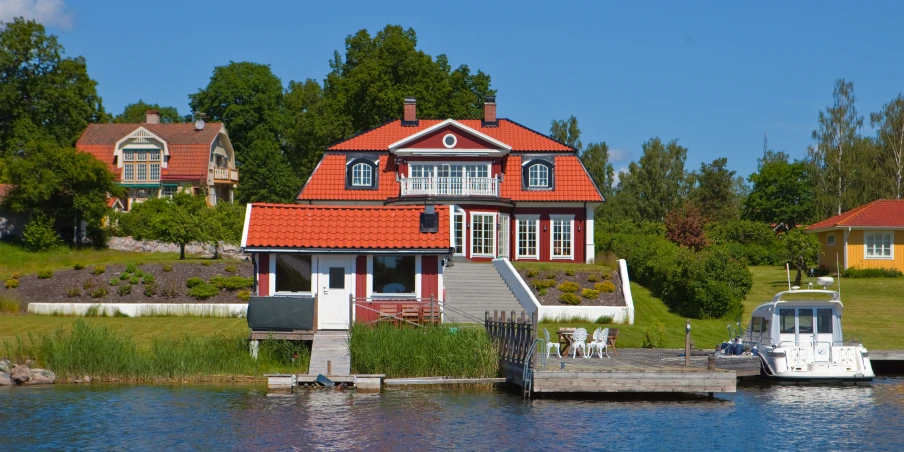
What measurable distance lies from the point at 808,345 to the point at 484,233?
760 inches

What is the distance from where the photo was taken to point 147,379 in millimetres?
25547

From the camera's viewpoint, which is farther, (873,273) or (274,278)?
A: (873,273)

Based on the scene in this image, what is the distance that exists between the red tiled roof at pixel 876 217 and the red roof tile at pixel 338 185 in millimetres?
21310

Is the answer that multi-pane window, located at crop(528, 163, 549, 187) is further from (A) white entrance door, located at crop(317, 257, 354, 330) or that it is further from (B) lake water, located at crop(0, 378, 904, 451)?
(B) lake water, located at crop(0, 378, 904, 451)

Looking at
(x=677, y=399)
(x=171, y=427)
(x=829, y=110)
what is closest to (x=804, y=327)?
(x=677, y=399)

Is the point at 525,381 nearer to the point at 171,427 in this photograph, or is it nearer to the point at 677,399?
the point at 677,399

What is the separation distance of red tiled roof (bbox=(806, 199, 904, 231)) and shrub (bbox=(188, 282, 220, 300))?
29.2 meters

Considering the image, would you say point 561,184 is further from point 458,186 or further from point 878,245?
point 878,245

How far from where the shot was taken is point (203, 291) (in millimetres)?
37625

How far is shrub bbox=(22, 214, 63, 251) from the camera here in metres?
50.5

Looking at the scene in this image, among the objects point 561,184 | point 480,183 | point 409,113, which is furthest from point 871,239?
point 409,113

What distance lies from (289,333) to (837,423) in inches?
527

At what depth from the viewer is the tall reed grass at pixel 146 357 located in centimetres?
2536

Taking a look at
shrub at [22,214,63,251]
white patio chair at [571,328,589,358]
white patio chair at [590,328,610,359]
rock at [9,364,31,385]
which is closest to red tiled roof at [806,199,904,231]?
white patio chair at [590,328,610,359]
